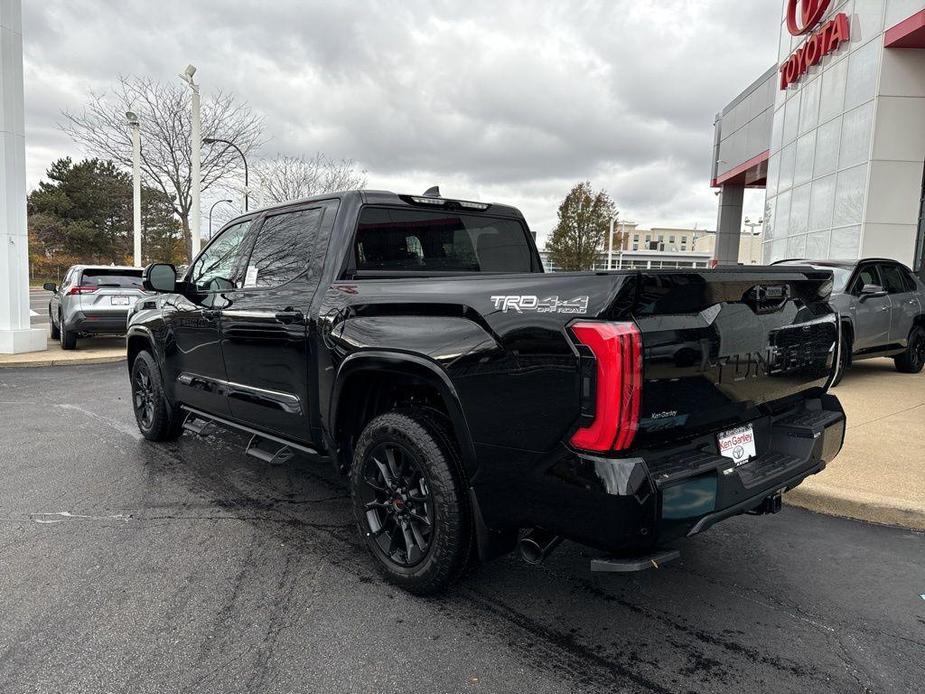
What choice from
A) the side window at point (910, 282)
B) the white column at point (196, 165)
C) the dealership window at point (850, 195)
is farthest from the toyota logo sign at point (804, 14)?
the white column at point (196, 165)

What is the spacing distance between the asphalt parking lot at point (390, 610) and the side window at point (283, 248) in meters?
1.50

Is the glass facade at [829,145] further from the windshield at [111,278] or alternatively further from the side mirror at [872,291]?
the windshield at [111,278]

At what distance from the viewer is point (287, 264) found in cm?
386

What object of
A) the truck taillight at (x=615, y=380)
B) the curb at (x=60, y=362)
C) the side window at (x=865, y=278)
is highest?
the side window at (x=865, y=278)

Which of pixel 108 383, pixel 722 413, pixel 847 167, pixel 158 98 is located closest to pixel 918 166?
pixel 847 167

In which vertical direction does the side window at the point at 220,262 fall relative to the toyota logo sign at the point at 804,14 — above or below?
below

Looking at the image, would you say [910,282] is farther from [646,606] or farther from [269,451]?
[269,451]

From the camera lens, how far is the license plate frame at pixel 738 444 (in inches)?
103

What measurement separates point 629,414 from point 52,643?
97.2 inches

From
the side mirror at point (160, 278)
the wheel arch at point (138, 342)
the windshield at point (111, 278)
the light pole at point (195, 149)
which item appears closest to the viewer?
the side mirror at point (160, 278)

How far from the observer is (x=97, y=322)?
1142cm

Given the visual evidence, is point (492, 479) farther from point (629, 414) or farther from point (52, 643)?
point (52, 643)

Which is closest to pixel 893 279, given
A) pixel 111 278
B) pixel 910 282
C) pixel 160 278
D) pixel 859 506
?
pixel 910 282

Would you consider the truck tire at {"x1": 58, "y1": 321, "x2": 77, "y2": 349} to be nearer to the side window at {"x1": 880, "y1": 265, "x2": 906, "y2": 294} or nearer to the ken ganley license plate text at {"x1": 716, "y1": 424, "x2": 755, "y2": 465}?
the ken ganley license plate text at {"x1": 716, "y1": 424, "x2": 755, "y2": 465}
